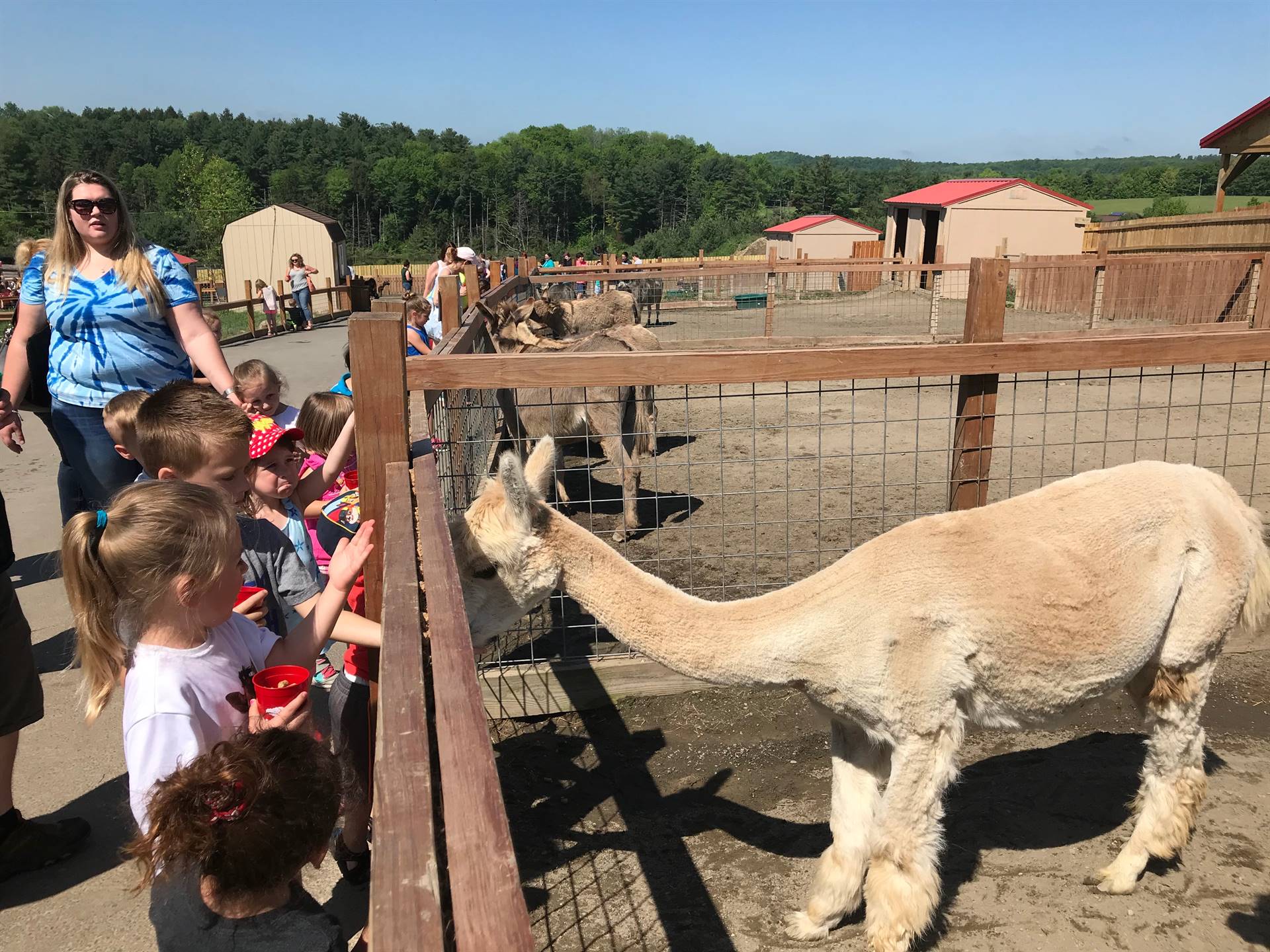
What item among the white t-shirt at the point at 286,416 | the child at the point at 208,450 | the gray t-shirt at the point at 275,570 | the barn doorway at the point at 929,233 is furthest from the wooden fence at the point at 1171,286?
the barn doorway at the point at 929,233

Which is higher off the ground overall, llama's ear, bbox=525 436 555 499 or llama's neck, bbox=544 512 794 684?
llama's ear, bbox=525 436 555 499

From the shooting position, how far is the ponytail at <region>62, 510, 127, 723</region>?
1.85m

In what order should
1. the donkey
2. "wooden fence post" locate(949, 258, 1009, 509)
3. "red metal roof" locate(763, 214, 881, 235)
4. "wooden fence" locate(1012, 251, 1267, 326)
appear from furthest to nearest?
"red metal roof" locate(763, 214, 881, 235) < "wooden fence" locate(1012, 251, 1267, 326) < the donkey < "wooden fence post" locate(949, 258, 1009, 509)

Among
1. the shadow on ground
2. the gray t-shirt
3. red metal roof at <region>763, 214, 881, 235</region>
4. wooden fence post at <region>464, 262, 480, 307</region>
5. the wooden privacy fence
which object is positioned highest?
red metal roof at <region>763, 214, 881, 235</region>

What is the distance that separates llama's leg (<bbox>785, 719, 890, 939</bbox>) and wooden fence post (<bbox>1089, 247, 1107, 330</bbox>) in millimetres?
15178

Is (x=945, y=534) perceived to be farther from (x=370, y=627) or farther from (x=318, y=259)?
(x=318, y=259)

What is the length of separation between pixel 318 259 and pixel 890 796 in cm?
4079

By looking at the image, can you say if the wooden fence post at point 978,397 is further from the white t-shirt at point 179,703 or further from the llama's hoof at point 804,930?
the white t-shirt at point 179,703

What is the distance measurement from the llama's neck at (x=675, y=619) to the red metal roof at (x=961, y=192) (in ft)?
112

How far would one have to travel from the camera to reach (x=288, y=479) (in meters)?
3.07

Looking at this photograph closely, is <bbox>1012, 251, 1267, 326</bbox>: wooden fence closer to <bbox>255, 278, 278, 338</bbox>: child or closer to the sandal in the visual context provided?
the sandal

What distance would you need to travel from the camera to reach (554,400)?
8.59m

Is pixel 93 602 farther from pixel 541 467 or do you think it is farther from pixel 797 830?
pixel 797 830

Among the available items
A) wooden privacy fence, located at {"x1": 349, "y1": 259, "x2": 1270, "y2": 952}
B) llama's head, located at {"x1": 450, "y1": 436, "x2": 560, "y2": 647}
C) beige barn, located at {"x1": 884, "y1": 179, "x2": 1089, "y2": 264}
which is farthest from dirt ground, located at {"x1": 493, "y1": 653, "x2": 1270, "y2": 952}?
beige barn, located at {"x1": 884, "y1": 179, "x2": 1089, "y2": 264}
